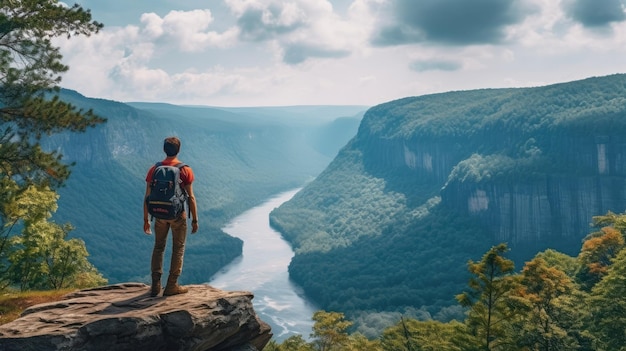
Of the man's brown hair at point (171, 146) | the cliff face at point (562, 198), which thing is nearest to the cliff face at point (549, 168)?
the cliff face at point (562, 198)

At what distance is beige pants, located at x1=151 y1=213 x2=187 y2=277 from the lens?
1526cm

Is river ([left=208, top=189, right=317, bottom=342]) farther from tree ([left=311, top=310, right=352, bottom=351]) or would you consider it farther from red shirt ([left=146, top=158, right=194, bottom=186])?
red shirt ([left=146, top=158, right=194, bottom=186])

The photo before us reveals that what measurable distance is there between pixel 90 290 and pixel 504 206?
142m

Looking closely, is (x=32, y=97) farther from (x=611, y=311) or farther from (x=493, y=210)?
(x=493, y=210)

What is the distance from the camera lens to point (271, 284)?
438 ft

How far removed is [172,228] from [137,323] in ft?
10.5

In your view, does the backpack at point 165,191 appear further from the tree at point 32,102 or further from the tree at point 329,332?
the tree at point 329,332

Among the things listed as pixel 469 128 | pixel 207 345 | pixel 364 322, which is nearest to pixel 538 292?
pixel 207 345

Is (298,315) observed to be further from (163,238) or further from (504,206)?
(163,238)

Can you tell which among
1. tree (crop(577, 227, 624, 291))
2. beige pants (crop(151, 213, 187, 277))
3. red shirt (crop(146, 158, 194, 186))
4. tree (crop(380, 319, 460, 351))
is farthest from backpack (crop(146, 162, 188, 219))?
tree (crop(577, 227, 624, 291))

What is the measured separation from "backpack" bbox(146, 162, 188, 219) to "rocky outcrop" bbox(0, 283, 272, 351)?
283cm

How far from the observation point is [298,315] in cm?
10875

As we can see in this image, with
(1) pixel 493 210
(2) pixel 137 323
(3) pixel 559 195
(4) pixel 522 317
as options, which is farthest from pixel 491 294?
(1) pixel 493 210

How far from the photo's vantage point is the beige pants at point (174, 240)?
15.3 meters
